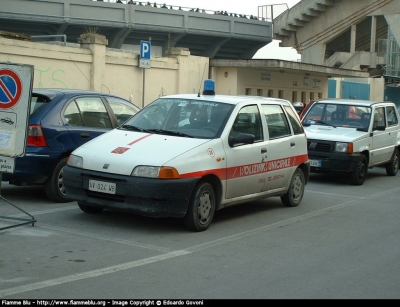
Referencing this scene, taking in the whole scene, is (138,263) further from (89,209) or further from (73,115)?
(73,115)

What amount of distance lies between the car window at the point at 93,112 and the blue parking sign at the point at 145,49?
11080mm

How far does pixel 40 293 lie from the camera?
5.61 meters

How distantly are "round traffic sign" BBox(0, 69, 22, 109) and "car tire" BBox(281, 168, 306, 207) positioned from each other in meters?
4.52

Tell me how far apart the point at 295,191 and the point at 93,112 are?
340 cm

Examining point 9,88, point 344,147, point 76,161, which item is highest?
point 9,88

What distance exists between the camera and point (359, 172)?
14312 millimetres

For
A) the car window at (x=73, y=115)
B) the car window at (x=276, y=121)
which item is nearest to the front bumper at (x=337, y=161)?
the car window at (x=276, y=121)

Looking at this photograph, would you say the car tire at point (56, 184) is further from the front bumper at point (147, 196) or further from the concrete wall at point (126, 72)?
the concrete wall at point (126, 72)

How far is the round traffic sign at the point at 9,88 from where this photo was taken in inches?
317

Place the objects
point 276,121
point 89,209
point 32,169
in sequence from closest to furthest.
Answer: point 89,209
point 32,169
point 276,121

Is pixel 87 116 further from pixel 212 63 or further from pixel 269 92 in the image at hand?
pixel 269 92

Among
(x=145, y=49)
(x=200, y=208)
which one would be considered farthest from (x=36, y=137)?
(x=145, y=49)

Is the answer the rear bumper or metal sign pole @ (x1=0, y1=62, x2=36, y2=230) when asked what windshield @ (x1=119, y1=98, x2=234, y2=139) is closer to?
the rear bumper

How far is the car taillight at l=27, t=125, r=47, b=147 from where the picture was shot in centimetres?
951
